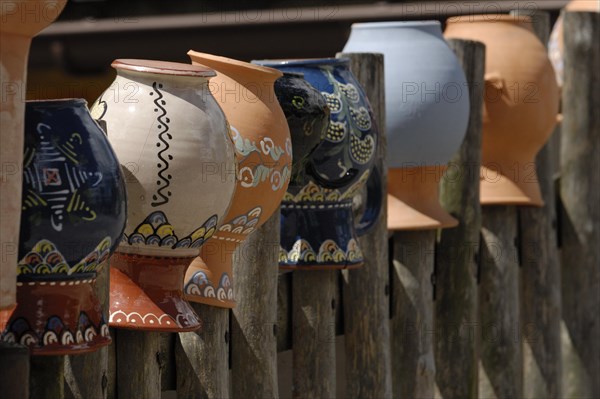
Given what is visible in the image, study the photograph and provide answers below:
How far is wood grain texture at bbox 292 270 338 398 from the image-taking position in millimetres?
3090

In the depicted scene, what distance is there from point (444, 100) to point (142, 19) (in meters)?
4.30

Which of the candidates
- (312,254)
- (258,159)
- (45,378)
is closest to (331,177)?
(312,254)

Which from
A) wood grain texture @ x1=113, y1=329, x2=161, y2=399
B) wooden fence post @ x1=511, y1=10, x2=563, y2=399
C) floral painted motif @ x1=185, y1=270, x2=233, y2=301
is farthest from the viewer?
wooden fence post @ x1=511, y1=10, x2=563, y2=399

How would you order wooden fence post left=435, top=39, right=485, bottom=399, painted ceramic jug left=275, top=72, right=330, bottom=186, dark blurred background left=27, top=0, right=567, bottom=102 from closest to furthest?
painted ceramic jug left=275, top=72, right=330, bottom=186, wooden fence post left=435, top=39, right=485, bottom=399, dark blurred background left=27, top=0, right=567, bottom=102

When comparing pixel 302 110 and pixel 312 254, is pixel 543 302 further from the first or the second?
pixel 302 110

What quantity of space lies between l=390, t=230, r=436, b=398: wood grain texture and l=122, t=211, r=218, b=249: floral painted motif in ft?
4.18

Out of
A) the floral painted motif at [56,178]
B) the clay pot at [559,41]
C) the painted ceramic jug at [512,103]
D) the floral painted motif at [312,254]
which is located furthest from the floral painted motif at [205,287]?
the clay pot at [559,41]

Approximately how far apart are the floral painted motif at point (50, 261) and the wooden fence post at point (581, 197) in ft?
8.87

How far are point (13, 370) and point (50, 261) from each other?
8.0 inches

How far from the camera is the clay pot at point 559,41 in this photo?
15.0 feet

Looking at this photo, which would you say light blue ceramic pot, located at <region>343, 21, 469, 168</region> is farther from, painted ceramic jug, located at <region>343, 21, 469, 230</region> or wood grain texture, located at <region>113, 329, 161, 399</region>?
wood grain texture, located at <region>113, 329, 161, 399</region>

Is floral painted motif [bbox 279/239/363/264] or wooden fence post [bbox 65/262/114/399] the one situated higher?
floral painted motif [bbox 279/239/363/264]

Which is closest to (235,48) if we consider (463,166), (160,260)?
(463,166)

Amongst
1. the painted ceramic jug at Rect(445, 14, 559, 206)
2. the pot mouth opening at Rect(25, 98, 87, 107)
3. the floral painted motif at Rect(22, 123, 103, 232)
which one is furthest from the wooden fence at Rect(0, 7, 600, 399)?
the pot mouth opening at Rect(25, 98, 87, 107)
